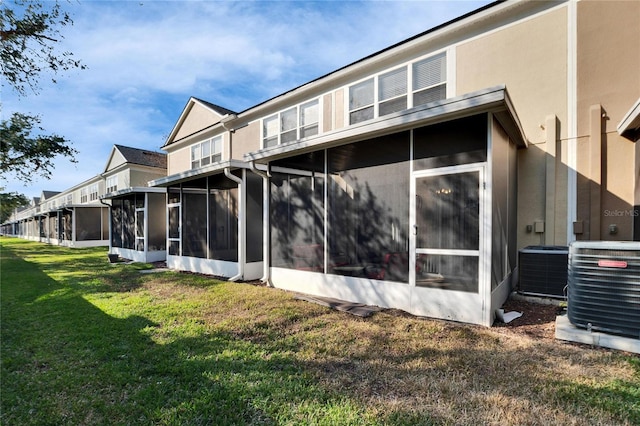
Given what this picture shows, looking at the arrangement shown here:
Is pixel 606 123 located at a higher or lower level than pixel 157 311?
higher

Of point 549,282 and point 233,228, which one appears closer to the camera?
point 549,282

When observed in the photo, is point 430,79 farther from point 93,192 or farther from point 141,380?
point 93,192

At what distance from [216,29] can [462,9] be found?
6.09m

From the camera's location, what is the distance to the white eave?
15.4 ft

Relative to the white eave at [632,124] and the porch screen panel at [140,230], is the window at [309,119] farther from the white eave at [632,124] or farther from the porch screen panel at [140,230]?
the porch screen panel at [140,230]

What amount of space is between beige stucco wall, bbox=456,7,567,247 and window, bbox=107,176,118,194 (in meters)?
27.0

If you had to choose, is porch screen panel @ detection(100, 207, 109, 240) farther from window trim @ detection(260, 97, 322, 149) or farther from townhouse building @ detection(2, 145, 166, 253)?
window trim @ detection(260, 97, 322, 149)

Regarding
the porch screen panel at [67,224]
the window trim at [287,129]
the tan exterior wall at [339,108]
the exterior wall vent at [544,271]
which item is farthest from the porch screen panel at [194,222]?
the porch screen panel at [67,224]

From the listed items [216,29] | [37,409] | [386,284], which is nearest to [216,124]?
[216,29]

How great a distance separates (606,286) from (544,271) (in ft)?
6.71

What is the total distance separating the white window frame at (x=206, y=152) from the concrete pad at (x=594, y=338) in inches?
555

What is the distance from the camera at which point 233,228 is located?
8.68 m

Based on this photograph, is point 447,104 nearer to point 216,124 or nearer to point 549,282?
point 549,282

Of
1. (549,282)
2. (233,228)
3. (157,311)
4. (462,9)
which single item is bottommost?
(157,311)
